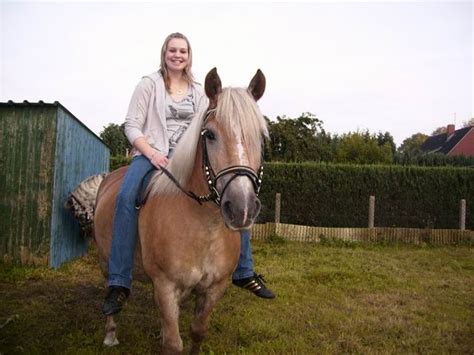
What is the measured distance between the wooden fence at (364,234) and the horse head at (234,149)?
982 centimetres

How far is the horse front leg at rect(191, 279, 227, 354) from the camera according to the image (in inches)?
118

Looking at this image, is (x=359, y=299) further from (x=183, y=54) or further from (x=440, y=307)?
(x=183, y=54)

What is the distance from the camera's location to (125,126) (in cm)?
329

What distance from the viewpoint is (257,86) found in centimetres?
265

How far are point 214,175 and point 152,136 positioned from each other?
1.23 meters

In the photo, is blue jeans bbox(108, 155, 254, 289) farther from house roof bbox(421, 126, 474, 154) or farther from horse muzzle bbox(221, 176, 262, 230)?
house roof bbox(421, 126, 474, 154)

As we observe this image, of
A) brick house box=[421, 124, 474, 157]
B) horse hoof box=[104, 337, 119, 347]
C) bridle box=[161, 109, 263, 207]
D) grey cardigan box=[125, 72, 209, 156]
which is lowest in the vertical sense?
horse hoof box=[104, 337, 119, 347]

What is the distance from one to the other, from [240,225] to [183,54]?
1.95 meters

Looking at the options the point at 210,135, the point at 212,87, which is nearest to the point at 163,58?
the point at 212,87

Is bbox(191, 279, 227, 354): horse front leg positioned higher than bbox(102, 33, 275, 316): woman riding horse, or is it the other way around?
bbox(102, 33, 275, 316): woman riding horse

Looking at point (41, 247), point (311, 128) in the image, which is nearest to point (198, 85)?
point (41, 247)

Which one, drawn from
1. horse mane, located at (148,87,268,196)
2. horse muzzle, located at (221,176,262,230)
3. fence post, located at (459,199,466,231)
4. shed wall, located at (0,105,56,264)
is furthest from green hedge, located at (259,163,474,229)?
horse muzzle, located at (221,176,262,230)

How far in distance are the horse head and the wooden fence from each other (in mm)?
9821

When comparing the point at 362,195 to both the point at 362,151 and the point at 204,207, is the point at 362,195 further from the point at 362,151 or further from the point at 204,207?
the point at 362,151
